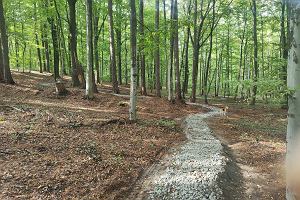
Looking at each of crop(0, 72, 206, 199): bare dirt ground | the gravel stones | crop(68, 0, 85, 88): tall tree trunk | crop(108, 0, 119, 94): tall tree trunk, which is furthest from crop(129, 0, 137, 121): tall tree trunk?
crop(68, 0, 85, 88): tall tree trunk

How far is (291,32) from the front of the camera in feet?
16.3

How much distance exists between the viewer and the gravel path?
25.1ft

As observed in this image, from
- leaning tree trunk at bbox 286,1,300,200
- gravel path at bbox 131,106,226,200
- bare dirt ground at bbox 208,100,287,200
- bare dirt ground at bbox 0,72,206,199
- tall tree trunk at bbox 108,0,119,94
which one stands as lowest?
bare dirt ground at bbox 208,100,287,200

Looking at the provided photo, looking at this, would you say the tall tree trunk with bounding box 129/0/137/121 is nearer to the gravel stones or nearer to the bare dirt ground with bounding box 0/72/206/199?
the bare dirt ground with bounding box 0/72/206/199

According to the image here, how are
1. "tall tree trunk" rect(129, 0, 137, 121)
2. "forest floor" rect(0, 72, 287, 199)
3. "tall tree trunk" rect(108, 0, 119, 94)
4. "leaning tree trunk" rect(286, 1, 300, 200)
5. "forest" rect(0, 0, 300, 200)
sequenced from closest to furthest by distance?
"leaning tree trunk" rect(286, 1, 300, 200) < "forest" rect(0, 0, 300, 200) < "forest floor" rect(0, 72, 287, 199) < "tall tree trunk" rect(129, 0, 137, 121) < "tall tree trunk" rect(108, 0, 119, 94)

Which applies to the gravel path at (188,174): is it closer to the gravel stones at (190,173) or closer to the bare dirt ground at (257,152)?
the gravel stones at (190,173)

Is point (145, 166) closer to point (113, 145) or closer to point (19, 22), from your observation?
point (113, 145)

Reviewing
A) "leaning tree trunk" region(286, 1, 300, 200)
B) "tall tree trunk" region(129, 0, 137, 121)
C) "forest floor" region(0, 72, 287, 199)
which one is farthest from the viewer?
"tall tree trunk" region(129, 0, 137, 121)

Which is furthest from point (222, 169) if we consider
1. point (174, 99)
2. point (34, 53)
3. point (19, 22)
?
point (34, 53)

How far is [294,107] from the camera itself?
195 inches

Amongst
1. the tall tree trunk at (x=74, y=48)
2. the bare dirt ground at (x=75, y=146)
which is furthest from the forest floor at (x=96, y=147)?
the tall tree trunk at (x=74, y=48)

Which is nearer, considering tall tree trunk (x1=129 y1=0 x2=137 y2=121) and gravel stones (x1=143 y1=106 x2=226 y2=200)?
gravel stones (x1=143 y1=106 x2=226 y2=200)

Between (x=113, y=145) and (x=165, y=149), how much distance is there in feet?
6.12

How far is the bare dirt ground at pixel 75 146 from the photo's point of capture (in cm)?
745
